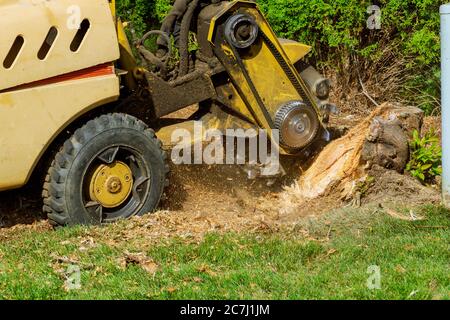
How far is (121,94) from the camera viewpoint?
760cm

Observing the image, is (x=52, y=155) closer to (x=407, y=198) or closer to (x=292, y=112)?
(x=292, y=112)

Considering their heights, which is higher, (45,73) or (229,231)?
(45,73)

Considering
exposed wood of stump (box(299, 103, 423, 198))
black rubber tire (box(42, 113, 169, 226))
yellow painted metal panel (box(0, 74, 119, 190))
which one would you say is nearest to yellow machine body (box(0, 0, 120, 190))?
yellow painted metal panel (box(0, 74, 119, 190))

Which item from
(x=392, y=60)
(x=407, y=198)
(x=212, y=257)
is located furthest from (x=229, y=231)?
(x=392, y=60)

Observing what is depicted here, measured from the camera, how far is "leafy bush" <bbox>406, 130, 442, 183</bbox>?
7895 millimetres

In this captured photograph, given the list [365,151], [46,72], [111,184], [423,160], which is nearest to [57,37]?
[46,72]

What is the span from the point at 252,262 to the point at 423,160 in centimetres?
236

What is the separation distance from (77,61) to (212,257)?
1.74m

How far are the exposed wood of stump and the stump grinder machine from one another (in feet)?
0.73

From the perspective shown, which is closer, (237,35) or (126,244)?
(126,244)

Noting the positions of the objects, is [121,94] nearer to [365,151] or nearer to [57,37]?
[57,37]

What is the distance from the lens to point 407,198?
754 cm

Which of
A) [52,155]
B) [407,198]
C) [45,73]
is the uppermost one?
[45,73]

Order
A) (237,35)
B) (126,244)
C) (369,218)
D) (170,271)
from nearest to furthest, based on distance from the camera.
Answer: (170,271) < (126,244) < (369,218) < (237,35)
